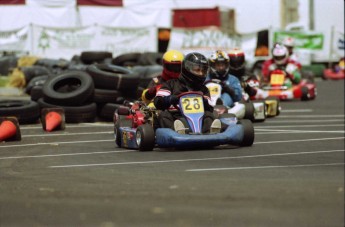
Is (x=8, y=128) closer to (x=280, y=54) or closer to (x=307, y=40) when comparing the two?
(x=280, y=54)

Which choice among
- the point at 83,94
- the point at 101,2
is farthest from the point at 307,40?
the point at 83,94

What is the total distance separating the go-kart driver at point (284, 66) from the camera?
19.0m

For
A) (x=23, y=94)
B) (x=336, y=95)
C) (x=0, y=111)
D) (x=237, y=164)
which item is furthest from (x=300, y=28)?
(x=237, y=164)

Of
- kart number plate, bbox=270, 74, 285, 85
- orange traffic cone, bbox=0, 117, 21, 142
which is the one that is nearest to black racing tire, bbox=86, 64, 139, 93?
orange traffic cone, bbox=0, 117, 21, 142

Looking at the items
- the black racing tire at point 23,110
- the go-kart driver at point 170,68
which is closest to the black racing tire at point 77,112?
the black racing tire at point 23,110

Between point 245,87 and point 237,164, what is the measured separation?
5766mm

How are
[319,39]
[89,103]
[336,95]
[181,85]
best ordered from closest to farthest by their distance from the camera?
[181,85] → [89,103] → [336,95] → [319,39]

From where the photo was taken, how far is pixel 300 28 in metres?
32.4

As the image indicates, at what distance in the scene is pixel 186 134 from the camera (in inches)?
372

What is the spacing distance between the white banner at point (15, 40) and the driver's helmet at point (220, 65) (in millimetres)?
13254

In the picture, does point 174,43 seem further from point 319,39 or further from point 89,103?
point 89,103

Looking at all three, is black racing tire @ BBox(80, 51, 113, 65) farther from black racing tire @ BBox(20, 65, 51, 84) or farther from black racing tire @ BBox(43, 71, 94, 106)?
black racing tire @ BBox(43, 71, 94, 106)

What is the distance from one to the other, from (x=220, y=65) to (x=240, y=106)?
644 millimetres

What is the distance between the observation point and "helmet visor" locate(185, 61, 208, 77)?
388 inches
